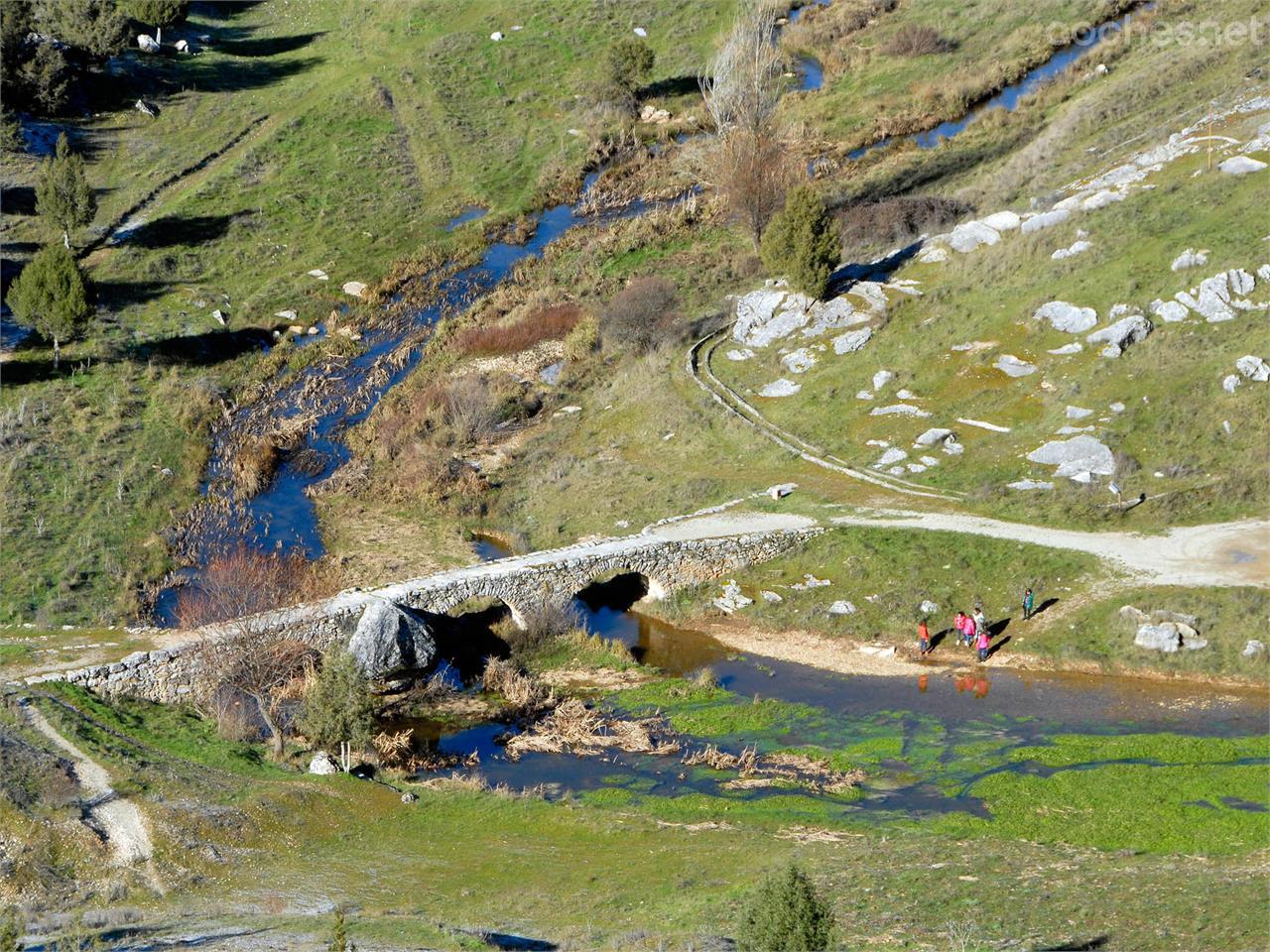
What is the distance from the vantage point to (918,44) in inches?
4225

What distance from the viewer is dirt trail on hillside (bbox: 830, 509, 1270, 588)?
49.0 metres

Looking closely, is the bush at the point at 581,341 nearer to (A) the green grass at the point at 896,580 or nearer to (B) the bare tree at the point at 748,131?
(B) the bare tree at the point at 748,131

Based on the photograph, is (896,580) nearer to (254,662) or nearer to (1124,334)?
(1124,334)

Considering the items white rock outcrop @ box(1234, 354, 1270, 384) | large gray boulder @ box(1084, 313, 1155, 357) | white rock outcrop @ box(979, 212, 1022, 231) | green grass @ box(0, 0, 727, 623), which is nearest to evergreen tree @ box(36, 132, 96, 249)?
green grass @ box(0, 0, 727, 623)

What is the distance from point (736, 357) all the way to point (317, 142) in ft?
138

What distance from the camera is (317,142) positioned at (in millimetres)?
95438

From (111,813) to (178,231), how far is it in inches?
2069

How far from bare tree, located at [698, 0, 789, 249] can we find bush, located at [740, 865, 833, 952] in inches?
2172

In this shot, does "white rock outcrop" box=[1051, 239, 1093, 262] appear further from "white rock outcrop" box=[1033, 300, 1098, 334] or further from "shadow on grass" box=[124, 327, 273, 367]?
"shadow on grass" box=[124, 327, 273, 367]

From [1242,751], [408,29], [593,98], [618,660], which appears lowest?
[1242,751]

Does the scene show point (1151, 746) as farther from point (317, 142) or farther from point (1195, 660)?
point (317, 142)

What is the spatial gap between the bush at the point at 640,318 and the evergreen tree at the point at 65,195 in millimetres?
29218

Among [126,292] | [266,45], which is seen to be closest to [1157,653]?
[126,292]

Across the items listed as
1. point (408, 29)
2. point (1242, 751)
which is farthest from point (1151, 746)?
point (408, 29)
